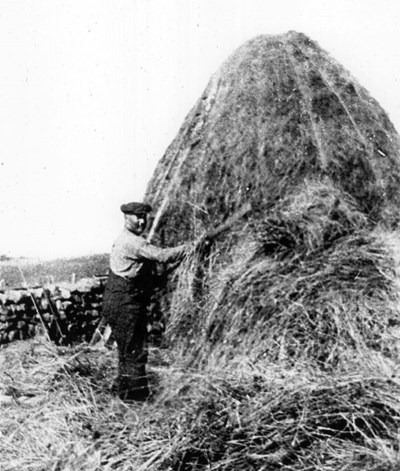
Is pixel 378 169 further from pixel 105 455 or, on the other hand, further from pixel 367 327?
pixel 105 455

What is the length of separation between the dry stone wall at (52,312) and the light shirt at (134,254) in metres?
2.44

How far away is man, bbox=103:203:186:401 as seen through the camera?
566 centimetres

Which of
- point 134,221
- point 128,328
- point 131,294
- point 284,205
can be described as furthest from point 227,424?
point 284,205

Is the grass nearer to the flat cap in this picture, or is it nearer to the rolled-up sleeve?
the rolled-up sleeve

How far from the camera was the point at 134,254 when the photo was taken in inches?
227

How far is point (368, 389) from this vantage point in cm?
405

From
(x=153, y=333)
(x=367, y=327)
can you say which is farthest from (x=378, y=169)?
(x=153, y=333)

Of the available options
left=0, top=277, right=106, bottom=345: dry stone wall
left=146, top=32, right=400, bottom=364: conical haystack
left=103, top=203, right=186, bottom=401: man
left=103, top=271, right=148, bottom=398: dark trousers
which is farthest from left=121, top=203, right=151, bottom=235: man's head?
left=0, top=277, right=106, bottom=345: dry stone wall

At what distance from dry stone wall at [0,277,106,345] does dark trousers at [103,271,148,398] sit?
2.28 meters

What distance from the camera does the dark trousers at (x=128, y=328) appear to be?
5.65 metres

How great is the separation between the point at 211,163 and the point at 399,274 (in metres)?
2.69

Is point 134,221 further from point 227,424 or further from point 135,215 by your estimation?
point 227,424

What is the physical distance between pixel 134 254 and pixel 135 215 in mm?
364

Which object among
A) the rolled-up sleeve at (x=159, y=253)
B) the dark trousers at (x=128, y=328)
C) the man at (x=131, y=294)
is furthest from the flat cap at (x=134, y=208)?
the dark trousers at (x=128, y=328)
